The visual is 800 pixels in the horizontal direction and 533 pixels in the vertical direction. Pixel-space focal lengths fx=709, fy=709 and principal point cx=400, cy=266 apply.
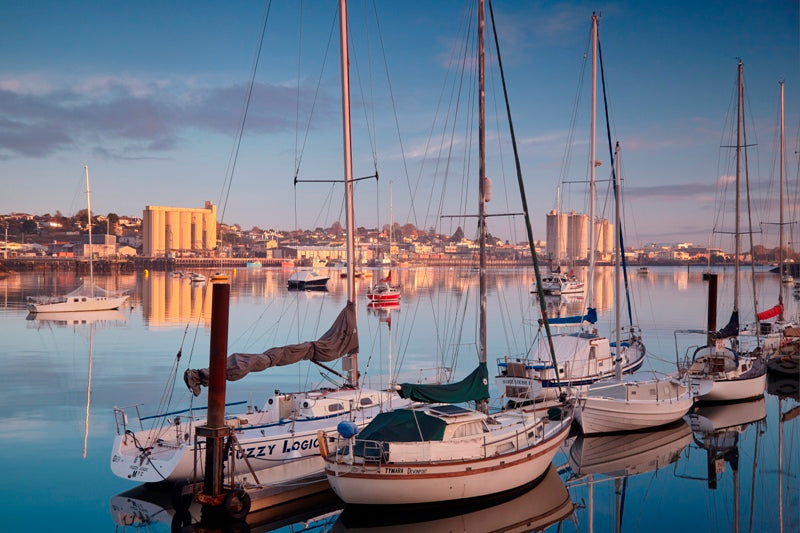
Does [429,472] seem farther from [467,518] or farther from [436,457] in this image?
[467,518]

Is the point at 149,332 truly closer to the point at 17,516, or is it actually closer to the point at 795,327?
the point at 17,516

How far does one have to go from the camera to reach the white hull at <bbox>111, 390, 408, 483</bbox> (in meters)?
14.4

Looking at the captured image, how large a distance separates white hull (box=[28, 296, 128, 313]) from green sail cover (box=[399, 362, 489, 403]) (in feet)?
152

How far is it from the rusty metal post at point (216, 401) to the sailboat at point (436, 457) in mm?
1966

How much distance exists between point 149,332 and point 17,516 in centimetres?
3023

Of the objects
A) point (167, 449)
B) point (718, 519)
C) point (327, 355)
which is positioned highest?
point (327, 355)

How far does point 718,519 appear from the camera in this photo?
14406 mm

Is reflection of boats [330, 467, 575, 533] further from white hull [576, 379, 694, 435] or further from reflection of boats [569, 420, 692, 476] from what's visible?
white hull [576, 379, 694, 435]

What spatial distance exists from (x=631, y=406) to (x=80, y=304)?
161 feet

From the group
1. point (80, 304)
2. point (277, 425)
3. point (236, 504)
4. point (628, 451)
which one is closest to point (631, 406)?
point (628, 451)

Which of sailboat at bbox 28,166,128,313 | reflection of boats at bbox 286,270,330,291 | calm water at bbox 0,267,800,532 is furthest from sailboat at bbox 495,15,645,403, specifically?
reflection of boats at bbox 286,270,330,291

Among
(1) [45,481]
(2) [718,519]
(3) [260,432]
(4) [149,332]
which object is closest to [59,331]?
(4) [149,332]

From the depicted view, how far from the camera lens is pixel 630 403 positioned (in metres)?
19.8

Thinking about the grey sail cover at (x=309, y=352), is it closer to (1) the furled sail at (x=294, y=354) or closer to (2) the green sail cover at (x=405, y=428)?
(1) the furled sail at (x=294, y=354)
